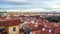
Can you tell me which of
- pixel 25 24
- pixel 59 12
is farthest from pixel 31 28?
pixel 59 12

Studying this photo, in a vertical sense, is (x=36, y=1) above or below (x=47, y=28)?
above

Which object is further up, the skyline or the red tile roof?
the skyline

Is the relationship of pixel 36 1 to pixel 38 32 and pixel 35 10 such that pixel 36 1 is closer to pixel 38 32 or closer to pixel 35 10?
pixel 35 10

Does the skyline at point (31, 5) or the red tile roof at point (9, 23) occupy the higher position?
the skyline at point (31, 5)

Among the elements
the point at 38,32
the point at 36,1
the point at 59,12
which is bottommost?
the point at 38,32

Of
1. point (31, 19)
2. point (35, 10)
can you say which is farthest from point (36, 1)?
point (31, 19)

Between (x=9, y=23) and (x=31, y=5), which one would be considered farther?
(x=31, y=5)

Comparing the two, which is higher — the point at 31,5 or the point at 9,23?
the point at 31,5

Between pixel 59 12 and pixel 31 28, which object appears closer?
pixel 31 28

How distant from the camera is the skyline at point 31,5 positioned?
1632 mm

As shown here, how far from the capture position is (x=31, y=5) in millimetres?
1699

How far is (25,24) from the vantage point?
1.65m

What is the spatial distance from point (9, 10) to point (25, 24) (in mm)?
302

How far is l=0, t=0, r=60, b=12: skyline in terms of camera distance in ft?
5.35
